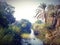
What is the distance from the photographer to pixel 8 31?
75.0 inches

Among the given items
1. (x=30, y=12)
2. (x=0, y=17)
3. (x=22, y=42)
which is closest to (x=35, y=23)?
(x=30, y=12)

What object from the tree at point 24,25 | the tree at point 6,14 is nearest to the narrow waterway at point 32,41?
the tree at point 24,25

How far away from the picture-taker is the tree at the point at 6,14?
1916 mm

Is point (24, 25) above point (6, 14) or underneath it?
underneath

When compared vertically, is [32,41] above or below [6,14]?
below

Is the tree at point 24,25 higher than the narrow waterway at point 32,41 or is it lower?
higher

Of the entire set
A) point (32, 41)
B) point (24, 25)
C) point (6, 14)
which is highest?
point (6, 14)

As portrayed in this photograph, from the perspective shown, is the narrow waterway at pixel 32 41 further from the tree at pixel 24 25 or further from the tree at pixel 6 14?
the tree at pixel 6 14

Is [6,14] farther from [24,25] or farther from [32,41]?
[32,41]

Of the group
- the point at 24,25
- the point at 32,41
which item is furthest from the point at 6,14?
the point at 32,41

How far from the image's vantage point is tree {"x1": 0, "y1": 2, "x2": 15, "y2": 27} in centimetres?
192

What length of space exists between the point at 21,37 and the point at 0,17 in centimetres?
43

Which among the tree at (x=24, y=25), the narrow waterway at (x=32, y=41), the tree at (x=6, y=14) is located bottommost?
the narrow waterway at (x=32, y=41)

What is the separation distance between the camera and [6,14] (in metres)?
1.93
